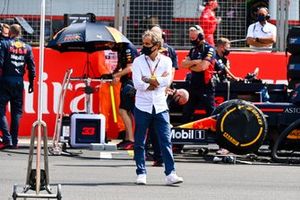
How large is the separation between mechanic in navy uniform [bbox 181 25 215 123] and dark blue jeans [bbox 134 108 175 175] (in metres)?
3.46

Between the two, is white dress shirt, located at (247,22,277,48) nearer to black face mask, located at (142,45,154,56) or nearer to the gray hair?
the gray hair

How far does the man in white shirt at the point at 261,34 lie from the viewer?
1811cm

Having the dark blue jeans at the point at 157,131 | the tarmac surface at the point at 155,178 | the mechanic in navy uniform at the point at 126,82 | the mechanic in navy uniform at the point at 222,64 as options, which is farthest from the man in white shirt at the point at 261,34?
the dark blue jeans at the point at 157,131

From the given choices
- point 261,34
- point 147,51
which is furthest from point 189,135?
point 261,34

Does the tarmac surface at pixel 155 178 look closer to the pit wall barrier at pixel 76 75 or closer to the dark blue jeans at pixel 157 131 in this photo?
the dark blue jeans at pixel 157 131

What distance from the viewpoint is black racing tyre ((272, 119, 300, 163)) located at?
1353 cm

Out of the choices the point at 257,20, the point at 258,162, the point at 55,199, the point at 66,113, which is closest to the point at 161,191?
the point at 55,199

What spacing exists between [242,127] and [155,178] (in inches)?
81.5

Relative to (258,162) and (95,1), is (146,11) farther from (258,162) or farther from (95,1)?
(258,162)

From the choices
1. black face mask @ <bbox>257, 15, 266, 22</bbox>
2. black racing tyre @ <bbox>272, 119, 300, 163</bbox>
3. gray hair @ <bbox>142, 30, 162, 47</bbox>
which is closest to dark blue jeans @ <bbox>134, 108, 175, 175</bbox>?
gray hair @ <bbox>142, 30, 162, 47</bbox>

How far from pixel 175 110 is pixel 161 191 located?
5.49 m

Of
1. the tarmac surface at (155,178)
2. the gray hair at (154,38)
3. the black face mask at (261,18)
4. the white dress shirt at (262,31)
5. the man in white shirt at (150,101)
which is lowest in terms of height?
the tarmac surface at (155,178)

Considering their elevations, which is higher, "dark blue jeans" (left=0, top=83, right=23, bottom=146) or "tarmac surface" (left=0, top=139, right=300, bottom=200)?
"dark blue jeans" (left=0, top=83, right=23, bottom=146)

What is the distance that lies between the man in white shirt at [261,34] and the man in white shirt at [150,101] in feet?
22.7
